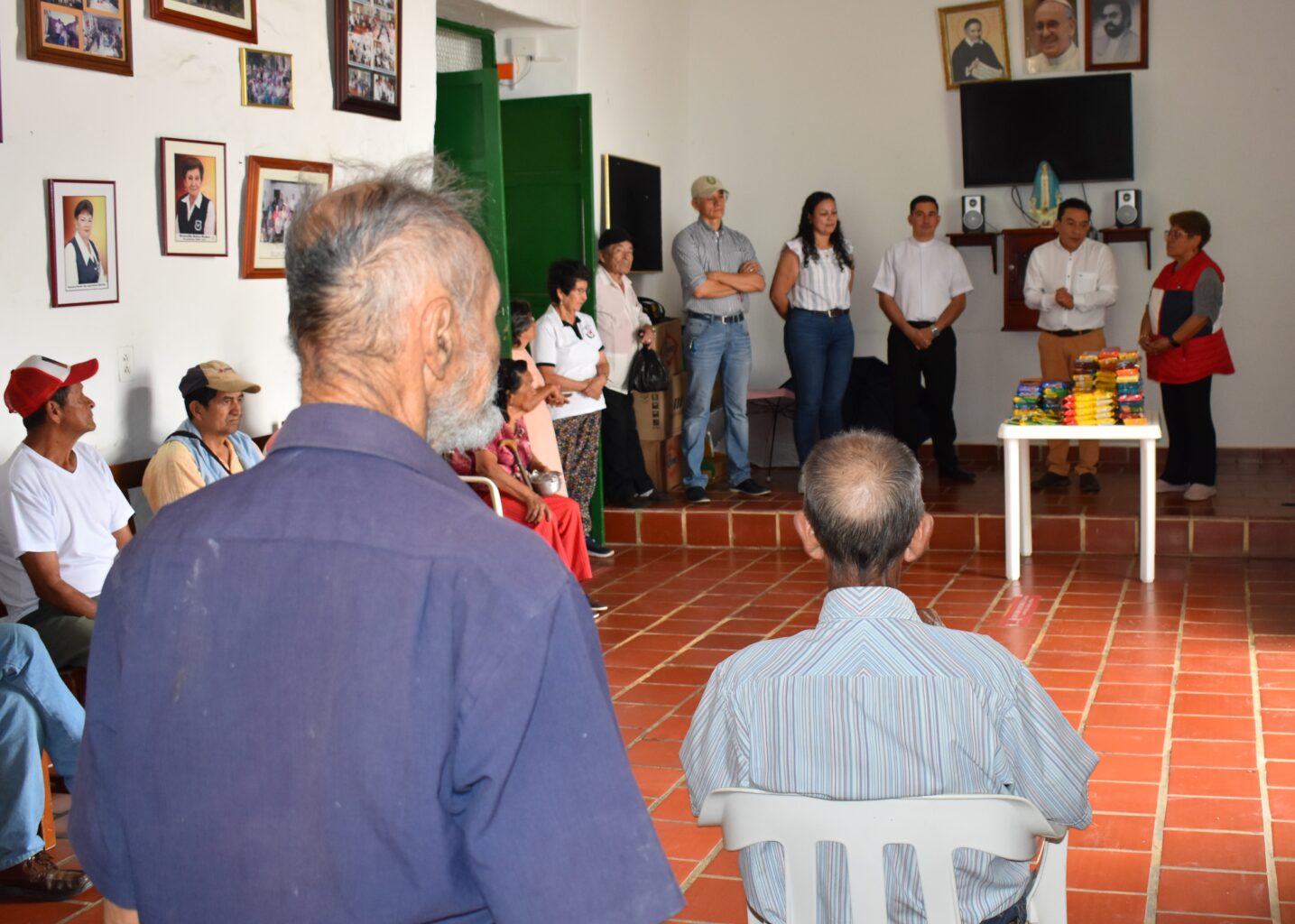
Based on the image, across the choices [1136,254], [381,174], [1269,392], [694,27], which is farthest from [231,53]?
[1269,392]

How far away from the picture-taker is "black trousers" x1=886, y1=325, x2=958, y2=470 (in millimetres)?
8062

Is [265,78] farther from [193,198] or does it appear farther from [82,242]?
[82,242]

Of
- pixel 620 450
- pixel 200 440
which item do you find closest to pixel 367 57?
pixel 200 440

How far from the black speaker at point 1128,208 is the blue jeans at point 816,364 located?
184cm

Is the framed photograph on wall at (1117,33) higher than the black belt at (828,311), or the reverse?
the framed photograph on wall at (1117,33)

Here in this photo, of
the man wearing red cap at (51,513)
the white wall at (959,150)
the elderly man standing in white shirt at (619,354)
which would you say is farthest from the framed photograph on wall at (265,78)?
the white wall at (959,150)

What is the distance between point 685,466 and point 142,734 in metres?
7.29

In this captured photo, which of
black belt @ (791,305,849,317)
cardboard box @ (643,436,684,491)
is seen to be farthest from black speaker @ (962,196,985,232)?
cardboard box @ (643,436,684,491)

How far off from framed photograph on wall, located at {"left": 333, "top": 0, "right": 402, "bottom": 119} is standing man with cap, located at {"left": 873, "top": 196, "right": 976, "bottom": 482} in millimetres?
3378

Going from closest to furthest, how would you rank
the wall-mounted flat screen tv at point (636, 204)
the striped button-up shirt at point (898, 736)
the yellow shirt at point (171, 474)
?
the striped button-up shirt at point (898, 736)
the yellow shirt at point (171, 474)
the wall-mounted flat screen tv at point (636, 204)

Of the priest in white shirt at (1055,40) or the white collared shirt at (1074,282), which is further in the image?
the priest in white shirt at (1055,40)

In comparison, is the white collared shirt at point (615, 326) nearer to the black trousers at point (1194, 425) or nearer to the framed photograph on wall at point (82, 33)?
the black trousers at point (1194, 425)

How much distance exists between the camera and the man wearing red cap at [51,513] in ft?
12.1

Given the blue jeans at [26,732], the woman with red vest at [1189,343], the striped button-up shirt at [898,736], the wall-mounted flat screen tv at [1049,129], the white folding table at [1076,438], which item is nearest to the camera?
the striped button-up shirt at [898,736]
